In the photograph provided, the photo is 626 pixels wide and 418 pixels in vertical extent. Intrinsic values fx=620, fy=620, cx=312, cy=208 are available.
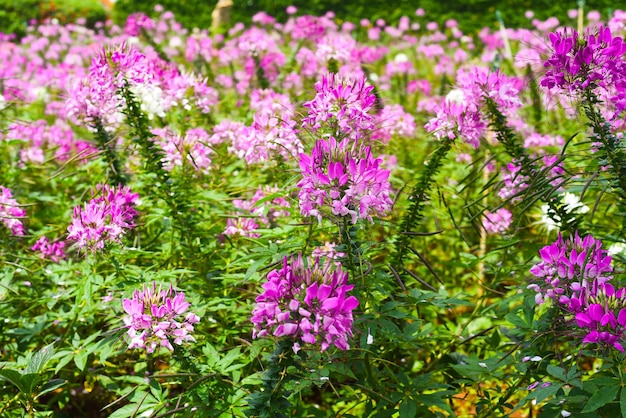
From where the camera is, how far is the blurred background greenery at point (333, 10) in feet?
38.8

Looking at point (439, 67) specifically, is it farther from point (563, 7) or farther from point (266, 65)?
point (563, 7)

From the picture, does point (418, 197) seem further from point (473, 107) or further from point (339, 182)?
point (339, 182)

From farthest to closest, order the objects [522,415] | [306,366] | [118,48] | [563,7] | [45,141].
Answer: [563,7] → [45,141] → [522,415] → [118,48] → [306,366]

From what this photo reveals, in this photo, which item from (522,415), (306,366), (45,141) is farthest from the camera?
(45,141)

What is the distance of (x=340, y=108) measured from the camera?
5.98ft

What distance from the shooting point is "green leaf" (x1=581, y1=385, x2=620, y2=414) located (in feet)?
4.70

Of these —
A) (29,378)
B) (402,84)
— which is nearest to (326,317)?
(29,378)

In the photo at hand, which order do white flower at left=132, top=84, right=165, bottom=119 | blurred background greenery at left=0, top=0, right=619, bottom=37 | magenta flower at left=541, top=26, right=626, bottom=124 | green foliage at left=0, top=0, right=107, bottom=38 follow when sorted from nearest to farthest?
1. magenta flower at left=541, top=26, right=626, bottom=124
2. white flower at left=132, top=84, right=165, bottom=119
3. blurred background greenery at left=0, top=0, right=619, bottom=37
4. green foliage at left=0, top=0, right=107, bottom=38

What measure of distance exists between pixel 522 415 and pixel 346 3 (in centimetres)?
1156

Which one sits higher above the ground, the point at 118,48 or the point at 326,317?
the point at 118,48

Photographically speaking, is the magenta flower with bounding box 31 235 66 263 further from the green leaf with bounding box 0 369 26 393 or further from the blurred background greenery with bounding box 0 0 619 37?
the blurred background greenery with bounding box 0 0 619 37

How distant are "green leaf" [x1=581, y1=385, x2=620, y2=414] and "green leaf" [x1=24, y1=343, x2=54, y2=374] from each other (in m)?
1.49

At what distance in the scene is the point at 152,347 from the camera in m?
1.56

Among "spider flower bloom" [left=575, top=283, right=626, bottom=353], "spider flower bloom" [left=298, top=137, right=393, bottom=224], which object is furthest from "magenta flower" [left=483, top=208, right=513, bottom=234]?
"spider flower bloom" [left=298, top=137, right=393, bottom=224]
